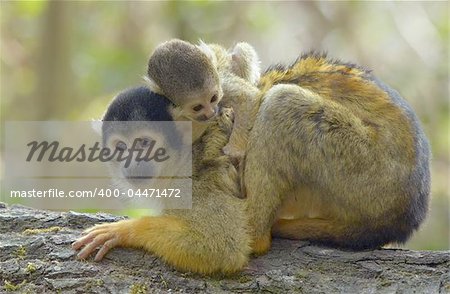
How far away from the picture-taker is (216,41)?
1420cm

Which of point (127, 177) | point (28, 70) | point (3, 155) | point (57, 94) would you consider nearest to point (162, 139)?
point (127, 177)

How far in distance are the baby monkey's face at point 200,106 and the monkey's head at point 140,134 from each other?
0.38 feet

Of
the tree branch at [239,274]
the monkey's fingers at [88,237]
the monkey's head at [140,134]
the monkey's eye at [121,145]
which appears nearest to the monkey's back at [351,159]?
the tree branch at [239,274]

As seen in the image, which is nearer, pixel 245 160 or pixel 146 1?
pixel 245 160

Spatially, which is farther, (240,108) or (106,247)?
(240,108)

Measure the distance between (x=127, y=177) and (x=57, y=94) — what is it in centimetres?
807

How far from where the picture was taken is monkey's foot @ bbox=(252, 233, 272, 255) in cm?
482

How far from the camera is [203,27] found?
14672 mm

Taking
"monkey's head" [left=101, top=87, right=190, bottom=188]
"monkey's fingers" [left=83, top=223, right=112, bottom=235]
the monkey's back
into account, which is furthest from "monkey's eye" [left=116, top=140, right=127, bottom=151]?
the monkey's back

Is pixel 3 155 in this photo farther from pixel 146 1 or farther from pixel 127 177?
pixel 127 177

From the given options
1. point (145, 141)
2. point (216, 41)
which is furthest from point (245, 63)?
point (216, 41)

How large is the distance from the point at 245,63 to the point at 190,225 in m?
1.74

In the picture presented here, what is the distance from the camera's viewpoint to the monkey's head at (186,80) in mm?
5051

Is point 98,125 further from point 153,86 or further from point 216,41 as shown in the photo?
point 216,41
